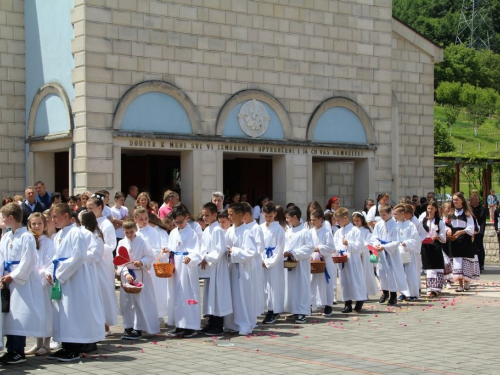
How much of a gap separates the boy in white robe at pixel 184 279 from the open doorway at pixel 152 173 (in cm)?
936

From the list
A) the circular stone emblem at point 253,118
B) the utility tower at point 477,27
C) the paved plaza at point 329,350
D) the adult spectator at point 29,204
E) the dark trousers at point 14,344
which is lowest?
the paved plaza at point 329,350

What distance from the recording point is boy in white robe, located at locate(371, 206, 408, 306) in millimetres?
15242

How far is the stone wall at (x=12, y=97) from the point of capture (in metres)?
19.9

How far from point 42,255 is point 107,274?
60.9 inches

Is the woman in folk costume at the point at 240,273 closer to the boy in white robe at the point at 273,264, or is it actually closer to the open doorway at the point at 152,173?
the boy in white robe at the point at 273,264

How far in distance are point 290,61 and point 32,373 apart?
1399 centimetres

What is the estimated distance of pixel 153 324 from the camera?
11758 millimetres

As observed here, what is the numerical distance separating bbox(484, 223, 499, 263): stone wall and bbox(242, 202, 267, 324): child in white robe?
13.4m

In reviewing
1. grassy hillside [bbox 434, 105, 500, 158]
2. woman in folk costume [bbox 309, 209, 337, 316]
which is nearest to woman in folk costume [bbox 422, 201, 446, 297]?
woman in folk costume [bbox 309, 209, 337, 316]

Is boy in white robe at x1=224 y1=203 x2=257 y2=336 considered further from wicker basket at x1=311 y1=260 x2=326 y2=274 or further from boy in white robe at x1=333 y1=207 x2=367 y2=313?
boy in white robe at x1=333 y1=207 x2=367 y2=313

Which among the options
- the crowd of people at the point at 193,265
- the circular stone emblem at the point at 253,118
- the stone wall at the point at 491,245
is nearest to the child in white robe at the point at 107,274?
the crowd of people at the point at 193,265

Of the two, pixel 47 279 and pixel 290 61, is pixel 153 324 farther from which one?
pixel 290 61

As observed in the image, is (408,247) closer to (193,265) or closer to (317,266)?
(317,266)

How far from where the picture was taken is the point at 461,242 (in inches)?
682
